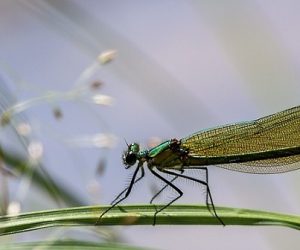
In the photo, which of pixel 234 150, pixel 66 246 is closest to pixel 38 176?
pixel 66 246

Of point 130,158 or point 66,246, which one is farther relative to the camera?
point 130,158

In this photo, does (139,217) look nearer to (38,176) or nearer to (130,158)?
(38,176)

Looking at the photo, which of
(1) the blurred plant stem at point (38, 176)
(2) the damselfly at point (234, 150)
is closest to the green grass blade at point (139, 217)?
(1) the blurred plant stem at point (38, 176)

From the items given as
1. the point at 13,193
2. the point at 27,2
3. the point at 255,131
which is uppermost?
the point at 27,2

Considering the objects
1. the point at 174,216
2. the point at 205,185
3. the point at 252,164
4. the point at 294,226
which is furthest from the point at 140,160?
the point at 294,226

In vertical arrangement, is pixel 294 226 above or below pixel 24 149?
below

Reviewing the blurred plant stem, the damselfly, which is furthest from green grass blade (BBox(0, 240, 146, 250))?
the damselfly

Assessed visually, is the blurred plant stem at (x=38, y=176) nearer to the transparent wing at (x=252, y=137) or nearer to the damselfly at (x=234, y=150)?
the damselfly at (x=234, y=150)

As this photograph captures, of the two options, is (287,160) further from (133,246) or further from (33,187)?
(133,246)
